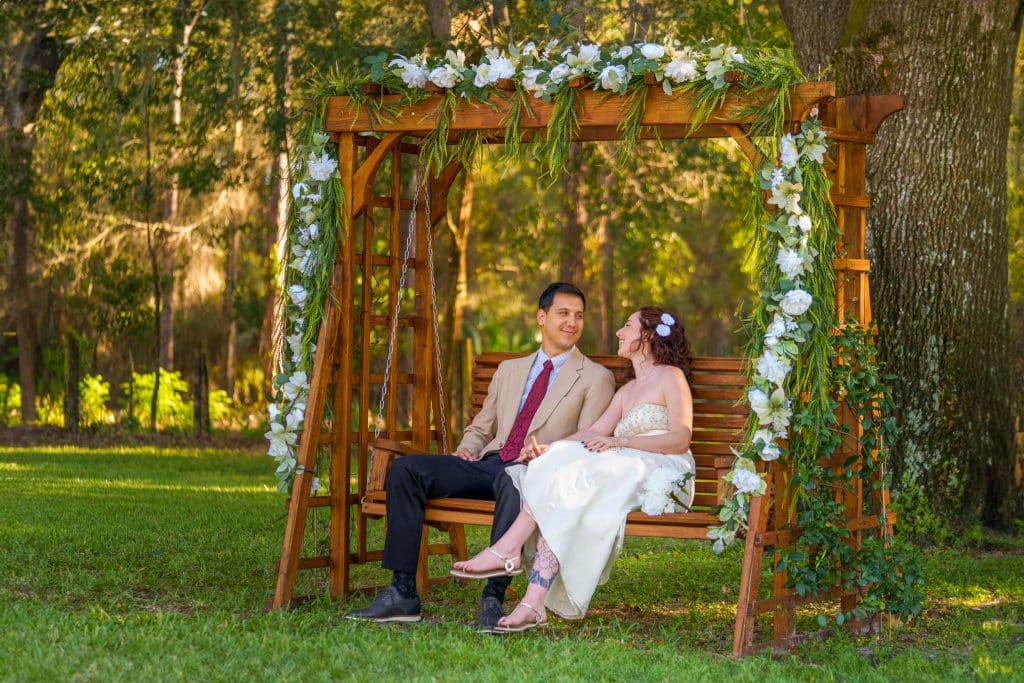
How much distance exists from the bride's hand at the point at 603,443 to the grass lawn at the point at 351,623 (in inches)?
27.9

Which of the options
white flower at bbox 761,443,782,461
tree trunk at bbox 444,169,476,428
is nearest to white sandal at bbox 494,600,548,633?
white flower at bbox 761,443,782,461

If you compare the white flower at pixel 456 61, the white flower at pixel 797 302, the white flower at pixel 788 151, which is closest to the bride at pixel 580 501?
the white flower at pixel 797 302

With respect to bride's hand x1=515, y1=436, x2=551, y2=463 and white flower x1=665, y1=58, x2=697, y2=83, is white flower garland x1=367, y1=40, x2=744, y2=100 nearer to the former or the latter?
white flower x1=665, y1=58, x2=697, y2=83

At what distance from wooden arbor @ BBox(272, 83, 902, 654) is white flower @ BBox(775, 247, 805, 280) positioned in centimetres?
35

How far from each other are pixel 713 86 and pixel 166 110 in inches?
435

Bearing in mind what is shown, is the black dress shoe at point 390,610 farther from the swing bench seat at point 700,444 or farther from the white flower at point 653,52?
the white flower at point 653,52

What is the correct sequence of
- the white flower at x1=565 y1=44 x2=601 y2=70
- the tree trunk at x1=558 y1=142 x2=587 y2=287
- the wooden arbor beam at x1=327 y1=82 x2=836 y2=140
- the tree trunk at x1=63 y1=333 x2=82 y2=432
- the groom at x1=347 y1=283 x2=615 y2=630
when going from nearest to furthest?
the wooden arbor beam at x1=327 y1=82 x2=836 y2=140 < the white flower at x1=565 y1=44 x2=601 y2=70 < the groom at x1=347 y1=283 x2=615 y2=630 < the tree trunk at x1=63 y1=333 x2=82 y2=432 < the tree trunk at x1=558 y1=142 x2=587 y2=287

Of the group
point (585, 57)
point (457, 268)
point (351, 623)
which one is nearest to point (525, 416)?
point (351, 623)

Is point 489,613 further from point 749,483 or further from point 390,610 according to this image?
point 749,483

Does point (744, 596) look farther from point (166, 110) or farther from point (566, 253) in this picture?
point (166, 110)

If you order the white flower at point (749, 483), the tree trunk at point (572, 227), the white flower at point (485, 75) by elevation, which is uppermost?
the tree trunk at point (572, 227)

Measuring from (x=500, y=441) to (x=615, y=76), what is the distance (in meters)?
1.72

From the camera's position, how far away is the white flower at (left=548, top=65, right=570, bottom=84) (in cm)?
548

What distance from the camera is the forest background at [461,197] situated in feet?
25.1
